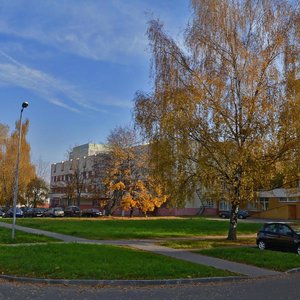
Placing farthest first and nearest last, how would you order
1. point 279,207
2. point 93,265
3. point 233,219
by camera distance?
point 279,207 < point 233,219 < point 93,265

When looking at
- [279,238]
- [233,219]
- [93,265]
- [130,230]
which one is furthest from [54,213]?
[93,265]

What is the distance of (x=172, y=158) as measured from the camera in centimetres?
2102

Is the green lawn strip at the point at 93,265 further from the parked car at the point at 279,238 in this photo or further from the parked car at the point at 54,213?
the parked car at the point at 54,213

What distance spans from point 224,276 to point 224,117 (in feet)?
31.9

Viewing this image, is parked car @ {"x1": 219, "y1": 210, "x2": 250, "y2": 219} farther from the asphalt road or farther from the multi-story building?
the asphalt road

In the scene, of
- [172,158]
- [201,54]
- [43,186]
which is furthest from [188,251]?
[43,186]

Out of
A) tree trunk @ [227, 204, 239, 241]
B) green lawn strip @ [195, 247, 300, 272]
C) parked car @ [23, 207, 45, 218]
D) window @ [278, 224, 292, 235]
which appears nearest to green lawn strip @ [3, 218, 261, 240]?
tree trunk @ [227, 204, 239, 241]

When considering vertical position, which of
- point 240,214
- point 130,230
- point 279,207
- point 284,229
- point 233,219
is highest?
point 279,207

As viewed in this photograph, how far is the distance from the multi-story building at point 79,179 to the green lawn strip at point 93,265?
40.0 metres

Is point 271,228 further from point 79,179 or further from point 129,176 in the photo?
point 79,179

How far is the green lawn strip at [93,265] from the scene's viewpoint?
11817mm

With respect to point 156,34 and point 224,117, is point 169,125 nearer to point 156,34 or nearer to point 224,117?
point 224,117

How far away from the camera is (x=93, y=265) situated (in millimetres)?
13008

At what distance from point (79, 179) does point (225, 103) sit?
56.8 m
